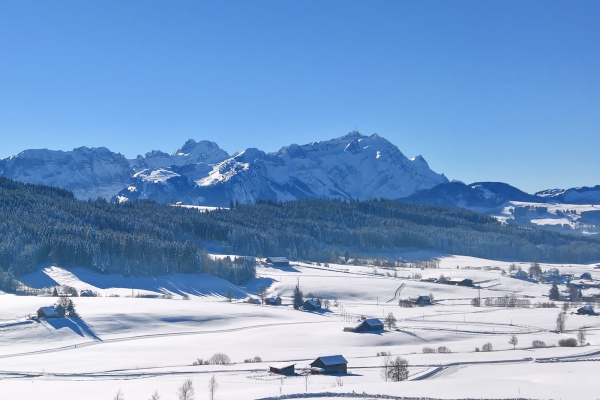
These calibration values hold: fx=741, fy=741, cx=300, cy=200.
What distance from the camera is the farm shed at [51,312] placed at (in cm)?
8119

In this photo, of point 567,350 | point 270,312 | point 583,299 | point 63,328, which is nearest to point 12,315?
point 63,328

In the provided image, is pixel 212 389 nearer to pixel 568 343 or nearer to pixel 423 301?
pixel 568 343

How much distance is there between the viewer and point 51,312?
81750 mm

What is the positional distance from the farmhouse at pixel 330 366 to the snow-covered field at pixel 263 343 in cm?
87

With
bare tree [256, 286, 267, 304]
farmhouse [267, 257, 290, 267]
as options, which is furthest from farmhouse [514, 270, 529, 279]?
bare tree [256, 286, 267, 304]

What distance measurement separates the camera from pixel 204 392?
49.5 meters

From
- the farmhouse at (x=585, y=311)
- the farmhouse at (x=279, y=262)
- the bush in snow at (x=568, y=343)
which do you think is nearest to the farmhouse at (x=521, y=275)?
the farmhouse at (x=279, y=262)

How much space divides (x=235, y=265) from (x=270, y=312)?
1564 inches

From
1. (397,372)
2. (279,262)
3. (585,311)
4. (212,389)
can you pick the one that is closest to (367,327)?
(397,372)

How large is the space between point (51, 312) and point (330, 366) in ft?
125

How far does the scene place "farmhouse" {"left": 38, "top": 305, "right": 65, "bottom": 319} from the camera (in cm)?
8119

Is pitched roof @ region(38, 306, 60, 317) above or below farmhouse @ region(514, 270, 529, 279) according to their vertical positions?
below

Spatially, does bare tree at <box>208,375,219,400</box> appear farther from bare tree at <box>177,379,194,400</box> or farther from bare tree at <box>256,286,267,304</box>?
bare tree at <box>256,286,267,304</box>

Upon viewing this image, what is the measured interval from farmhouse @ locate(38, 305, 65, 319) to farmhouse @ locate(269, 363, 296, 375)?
3344cm
